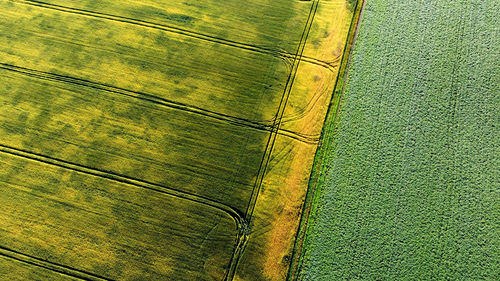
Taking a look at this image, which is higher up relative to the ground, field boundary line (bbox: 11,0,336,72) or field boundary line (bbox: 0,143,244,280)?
field boundary line (bbox: 11,0,336,72)

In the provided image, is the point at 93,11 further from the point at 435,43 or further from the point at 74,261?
the point at 435,43

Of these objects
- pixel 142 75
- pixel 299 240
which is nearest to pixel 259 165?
pixel 299 240

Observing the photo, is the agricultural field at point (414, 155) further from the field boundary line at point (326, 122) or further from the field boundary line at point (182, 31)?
the field boundary line at point (182, 31)

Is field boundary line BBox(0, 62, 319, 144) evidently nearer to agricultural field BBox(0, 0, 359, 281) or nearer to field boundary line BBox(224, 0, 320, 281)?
agricultural field BBox(0, 0, 359, 281)

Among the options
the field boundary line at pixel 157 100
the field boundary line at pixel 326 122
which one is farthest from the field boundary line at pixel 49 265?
the field boundary line at pixel 157 100

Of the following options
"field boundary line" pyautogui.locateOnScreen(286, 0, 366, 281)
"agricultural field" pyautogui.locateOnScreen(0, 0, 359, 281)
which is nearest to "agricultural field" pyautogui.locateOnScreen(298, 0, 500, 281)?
"field boundary line" pyautogui.locateOnScreen(286, 0, 366, 281)

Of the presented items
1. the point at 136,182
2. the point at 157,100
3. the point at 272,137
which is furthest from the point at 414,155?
the point at 136,182

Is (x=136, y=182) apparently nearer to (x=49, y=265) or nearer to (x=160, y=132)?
(x=160, y=132)
